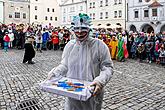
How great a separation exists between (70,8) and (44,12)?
9012 mm

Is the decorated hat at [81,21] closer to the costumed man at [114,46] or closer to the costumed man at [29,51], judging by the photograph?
the costumed man at [29,51]

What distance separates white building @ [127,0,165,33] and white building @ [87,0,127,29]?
1970 millimetres

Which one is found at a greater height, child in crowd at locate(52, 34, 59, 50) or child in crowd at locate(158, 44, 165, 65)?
child in crowd at locate(52, 34, 59, 50)

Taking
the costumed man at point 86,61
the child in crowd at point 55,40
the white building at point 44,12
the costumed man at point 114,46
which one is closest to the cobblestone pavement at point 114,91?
the costumed man at point 86,61

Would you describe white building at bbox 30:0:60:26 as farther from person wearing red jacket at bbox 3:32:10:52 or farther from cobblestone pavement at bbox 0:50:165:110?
cobblestone pavement at bbox 0:50:165:110

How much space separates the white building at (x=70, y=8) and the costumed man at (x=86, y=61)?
180 feet

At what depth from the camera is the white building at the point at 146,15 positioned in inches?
1586

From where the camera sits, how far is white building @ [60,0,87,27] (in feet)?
189

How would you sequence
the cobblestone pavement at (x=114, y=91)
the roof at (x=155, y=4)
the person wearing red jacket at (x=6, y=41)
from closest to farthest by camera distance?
the cobblestone pavement at (x=114, y=91)
the person wearing red jacket at (x=6, y=41)
the roof at (x=155, y=4)

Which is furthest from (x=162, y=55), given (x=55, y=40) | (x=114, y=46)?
(x=55, y=40)

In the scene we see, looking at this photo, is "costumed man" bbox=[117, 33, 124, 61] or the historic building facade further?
the historic building facade

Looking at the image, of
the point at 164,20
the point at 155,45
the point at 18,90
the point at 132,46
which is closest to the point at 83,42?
the point at 18,90

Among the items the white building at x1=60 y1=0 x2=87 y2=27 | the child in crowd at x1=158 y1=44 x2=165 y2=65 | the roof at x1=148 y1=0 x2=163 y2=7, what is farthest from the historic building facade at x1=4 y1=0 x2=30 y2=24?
the child in crowd at x1=158 y1=44 x2=165 y2=65

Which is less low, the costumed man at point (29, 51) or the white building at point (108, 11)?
the white building at point (108, 11)
